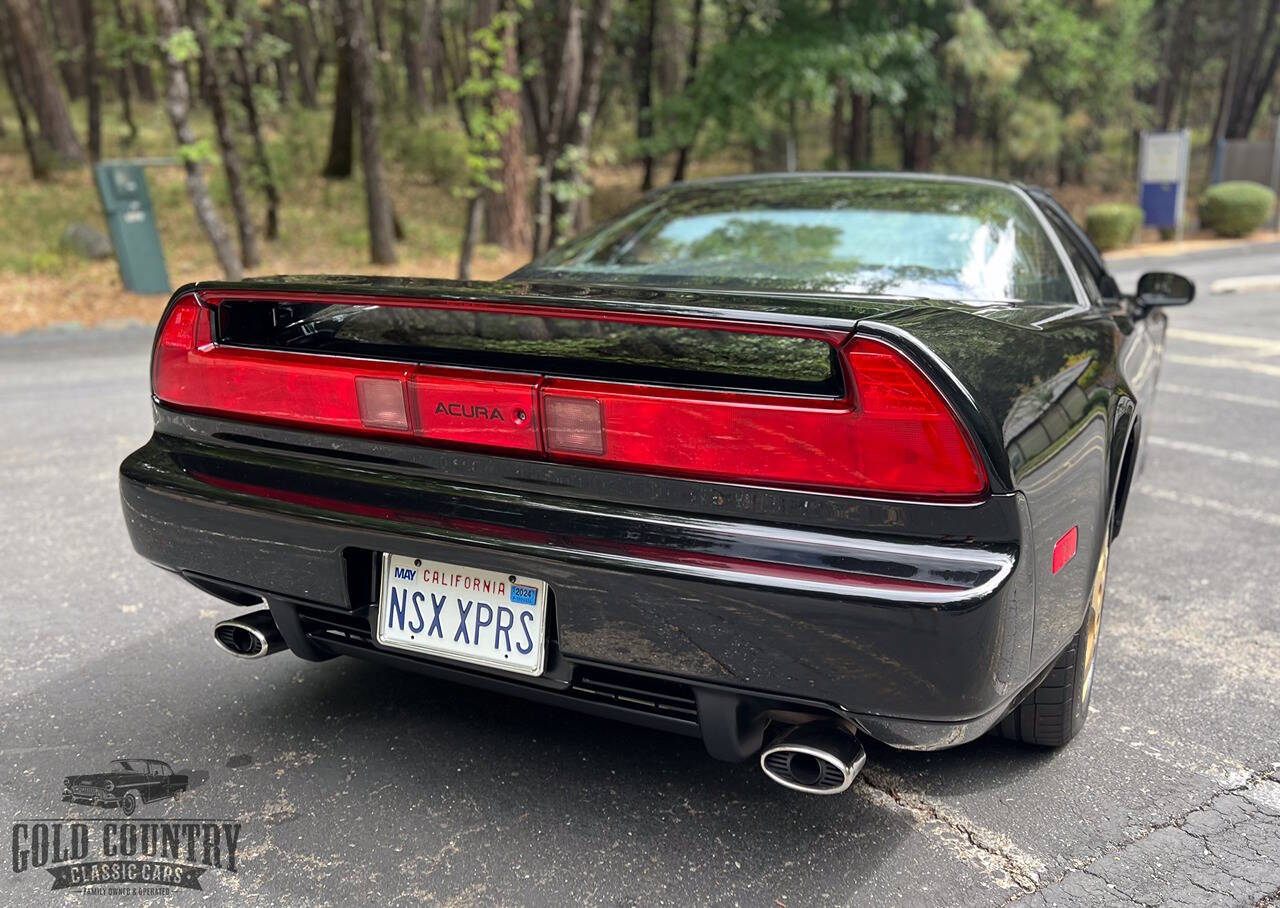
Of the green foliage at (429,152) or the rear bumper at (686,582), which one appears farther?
the green foliage at (429,152)

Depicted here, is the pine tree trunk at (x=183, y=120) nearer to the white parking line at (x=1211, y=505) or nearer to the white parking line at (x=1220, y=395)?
the white parking line at (x=1220, y=395)

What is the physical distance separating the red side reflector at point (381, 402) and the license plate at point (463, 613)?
0.28 metres

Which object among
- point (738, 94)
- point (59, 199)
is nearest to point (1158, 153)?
point (738, 94)

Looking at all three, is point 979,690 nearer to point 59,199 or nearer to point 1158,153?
point 59,199

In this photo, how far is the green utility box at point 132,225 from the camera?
35.6ft

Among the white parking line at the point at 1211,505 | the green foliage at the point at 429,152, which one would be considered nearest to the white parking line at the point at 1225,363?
the white parking line at the point at 1211,505

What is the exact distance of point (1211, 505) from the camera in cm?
446

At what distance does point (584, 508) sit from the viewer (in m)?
1.87

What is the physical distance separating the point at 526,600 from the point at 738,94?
18984 millimetres

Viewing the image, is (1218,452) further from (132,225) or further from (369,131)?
(369,131)

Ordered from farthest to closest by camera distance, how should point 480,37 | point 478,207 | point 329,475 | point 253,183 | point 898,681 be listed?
1. point 253,183
2. point 478,207
3. point 480,37
4. point 329,475
5. point 898,681

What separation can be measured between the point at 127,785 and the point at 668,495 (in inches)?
57.1

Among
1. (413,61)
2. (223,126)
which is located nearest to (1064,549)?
(223,126)

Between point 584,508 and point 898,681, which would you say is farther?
point 584,508
